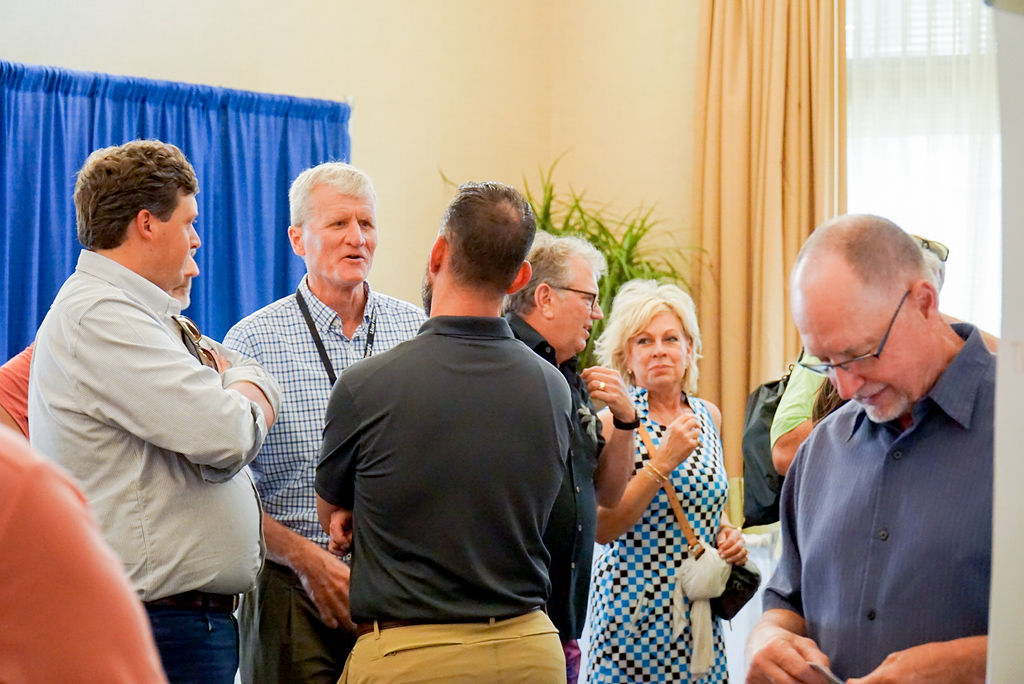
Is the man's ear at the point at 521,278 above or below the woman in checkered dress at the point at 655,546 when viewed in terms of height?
above

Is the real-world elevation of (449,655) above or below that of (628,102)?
below

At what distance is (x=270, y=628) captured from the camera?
2.37 metres

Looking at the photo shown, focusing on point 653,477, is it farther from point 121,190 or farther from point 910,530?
point 121,190

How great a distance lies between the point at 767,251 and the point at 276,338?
289 cm

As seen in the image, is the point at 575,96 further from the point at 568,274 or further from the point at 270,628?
the point at 270,628

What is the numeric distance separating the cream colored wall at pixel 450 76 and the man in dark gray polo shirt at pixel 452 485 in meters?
2.54

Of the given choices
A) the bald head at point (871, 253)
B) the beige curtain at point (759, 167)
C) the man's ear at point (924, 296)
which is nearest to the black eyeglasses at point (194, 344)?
the bald head at point (871, 253)

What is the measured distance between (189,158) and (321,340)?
176 centimetres

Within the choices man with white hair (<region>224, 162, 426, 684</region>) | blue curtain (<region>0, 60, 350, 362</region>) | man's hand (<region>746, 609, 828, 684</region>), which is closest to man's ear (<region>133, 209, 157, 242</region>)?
man with white hair (<region>224, 162, 426, 684</region>)

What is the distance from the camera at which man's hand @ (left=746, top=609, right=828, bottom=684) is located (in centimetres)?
164

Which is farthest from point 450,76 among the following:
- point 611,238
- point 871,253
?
point 871,253

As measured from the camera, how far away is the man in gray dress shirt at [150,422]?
6.65ft

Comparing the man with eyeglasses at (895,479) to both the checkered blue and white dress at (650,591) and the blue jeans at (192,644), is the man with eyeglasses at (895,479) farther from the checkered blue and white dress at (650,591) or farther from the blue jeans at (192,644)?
the checkered blue and white dress at (650,591)

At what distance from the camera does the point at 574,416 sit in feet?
8.36
